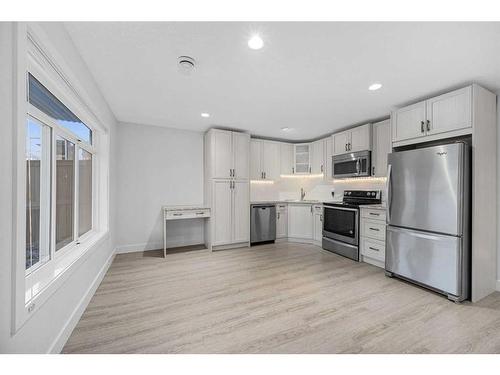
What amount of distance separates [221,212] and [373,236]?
2.61 metres

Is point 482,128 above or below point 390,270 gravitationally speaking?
above

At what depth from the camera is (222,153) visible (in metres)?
4.31

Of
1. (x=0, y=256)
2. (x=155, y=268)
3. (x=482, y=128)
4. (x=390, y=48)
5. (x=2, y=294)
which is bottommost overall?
(x=155, y=268)

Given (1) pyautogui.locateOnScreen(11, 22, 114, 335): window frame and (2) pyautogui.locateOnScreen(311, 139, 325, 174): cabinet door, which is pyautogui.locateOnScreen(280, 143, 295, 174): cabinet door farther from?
(1) pyautogui.locateOnScreen(11, 22, 114, 335): window frame

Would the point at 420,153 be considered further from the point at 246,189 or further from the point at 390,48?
the point at 246,189

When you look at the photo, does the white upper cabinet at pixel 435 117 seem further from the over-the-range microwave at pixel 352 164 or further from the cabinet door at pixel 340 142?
the cabinet door at pixel 340 142

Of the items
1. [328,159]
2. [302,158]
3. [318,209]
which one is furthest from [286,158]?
[318,209]

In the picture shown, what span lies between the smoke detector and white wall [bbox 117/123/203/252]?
2.51m

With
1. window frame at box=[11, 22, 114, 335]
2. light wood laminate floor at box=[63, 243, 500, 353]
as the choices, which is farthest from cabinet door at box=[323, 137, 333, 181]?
window frame at box=[11, 22, 114, 335]

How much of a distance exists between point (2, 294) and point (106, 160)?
2500 millimetres

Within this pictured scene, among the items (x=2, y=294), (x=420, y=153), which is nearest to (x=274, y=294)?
(x=2, y=294)

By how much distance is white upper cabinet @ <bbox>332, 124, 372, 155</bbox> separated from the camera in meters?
3.80

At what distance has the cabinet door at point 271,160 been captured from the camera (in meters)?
5.07

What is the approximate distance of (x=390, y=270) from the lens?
2.97 meters
